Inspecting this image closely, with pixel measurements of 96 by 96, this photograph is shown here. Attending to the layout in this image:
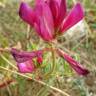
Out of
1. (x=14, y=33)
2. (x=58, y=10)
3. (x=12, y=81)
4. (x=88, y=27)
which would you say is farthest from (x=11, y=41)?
(x=58, y=10)

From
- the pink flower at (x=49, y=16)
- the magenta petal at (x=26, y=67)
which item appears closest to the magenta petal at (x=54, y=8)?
the pink flower at (x=49, y=16)

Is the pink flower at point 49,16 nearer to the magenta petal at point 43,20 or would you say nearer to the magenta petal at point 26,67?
the magenta petal at point 43,20

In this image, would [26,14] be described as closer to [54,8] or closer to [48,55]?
[54,8]

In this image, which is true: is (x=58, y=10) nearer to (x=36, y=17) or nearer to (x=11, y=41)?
(x=36, y=17)

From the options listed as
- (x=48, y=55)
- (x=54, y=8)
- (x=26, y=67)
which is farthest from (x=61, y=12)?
(x=48, y=55)

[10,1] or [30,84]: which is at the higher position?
[10,1]

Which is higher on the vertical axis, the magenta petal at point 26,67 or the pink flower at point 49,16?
the pink flower at point 49,16
